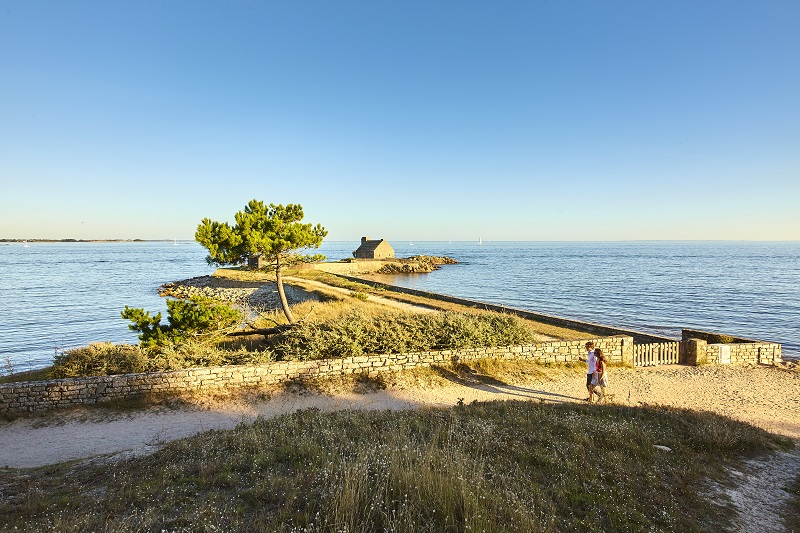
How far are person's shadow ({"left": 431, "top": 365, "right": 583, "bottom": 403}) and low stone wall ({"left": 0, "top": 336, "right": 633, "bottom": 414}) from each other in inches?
18.7

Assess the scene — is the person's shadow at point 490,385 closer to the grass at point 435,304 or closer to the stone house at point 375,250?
the grass at point 435,304

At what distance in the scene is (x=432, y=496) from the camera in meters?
4.93

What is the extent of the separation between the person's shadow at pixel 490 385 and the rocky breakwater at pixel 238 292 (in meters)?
22.3

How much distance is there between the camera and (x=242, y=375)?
12.5m

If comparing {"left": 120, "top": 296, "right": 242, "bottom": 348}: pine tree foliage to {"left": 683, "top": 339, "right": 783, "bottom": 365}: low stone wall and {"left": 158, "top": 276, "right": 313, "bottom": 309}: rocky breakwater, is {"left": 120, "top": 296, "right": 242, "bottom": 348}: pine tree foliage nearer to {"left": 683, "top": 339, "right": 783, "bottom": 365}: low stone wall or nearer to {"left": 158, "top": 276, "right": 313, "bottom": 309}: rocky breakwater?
{"left": 683, "top": 339, "right": 783, "bottom": 365}: low stone wall

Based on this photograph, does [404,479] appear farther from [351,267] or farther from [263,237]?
[351,267]

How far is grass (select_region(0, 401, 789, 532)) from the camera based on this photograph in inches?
183

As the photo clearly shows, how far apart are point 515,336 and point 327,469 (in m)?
11.8

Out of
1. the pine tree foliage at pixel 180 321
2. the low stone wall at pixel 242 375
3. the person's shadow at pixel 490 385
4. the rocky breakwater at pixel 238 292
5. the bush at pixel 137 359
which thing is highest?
the pine tree foliage at pixel 180 321

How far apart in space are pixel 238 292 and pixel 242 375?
3507cm

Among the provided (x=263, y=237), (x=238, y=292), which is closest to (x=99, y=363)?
(x=263, y=237)

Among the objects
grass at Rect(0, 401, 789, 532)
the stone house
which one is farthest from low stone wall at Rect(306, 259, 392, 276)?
grass at Rect(0, 401, 789, 532)

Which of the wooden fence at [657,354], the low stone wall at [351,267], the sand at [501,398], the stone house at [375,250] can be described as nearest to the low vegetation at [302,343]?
the sand at [501,398]

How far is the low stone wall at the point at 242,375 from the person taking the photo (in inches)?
422
